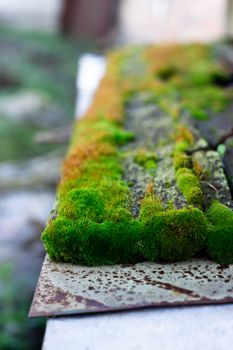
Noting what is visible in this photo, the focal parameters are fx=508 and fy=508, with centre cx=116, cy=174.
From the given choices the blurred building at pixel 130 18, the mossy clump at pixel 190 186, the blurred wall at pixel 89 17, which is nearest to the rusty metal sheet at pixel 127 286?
the mossy clump at pixel 190 186

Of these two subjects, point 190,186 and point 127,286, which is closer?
point 127,286

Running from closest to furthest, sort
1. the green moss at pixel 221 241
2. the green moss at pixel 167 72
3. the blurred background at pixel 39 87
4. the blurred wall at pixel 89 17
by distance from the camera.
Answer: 1. the green moss at pixel 221 241
2. the green moss at pixel 167 72
3. the blurred background at pixel 39 87
4. the blurred wall at pixel 89 17

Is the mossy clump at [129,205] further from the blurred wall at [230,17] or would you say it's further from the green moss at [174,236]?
the blurred wall at [230,17]

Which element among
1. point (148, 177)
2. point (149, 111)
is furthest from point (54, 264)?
point (149, 111)

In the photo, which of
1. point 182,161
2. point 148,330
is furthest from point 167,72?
point 148,330

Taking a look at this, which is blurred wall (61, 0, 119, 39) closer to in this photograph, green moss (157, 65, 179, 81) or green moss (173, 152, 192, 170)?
green moss (157, 65, 179, 81)

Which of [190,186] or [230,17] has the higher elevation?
[230,17]

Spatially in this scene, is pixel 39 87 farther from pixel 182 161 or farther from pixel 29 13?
pixel 182 161
